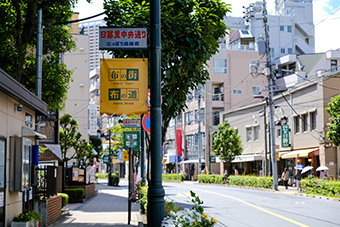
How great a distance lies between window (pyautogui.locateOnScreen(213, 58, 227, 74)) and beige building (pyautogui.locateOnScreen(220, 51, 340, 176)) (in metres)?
9.14

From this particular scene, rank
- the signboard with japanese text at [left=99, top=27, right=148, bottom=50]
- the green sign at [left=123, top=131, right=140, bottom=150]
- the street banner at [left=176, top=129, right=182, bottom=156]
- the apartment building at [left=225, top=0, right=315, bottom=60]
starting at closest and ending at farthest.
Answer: the signboard with japanese text at [left=99, top=27, right=148, bottom=50] → the green sign at [left=123, top=131, right=140, bottom=150] → the street banner at [left=176, top=129, right=182, bottom=156] → the apartment building at [left=225, top=0, right=315, bottom=60]

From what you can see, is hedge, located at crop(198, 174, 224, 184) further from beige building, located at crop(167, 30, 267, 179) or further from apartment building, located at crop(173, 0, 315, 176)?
apartment building, located at crop(173, 0, 315, 176)

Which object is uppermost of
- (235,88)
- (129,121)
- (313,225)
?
(235,88)

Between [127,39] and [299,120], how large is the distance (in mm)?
38457

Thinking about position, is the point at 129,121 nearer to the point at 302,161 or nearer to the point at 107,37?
the point at 107,37

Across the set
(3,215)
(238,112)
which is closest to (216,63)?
(238,112)

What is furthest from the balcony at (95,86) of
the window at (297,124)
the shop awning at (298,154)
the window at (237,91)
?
the shop awning at (298,154)

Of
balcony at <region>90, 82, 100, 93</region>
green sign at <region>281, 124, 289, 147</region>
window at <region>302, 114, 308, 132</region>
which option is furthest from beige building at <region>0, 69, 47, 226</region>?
balcony at <region>90, 82, 100, 93</region>

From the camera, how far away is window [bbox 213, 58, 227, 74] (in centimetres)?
6777

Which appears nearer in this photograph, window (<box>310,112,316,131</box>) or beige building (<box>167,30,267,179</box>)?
window (<box>310,112,316,131</box>)

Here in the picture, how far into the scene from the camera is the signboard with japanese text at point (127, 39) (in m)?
8.31

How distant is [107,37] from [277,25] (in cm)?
6650

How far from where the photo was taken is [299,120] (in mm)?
44188

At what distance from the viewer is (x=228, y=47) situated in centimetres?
7406
